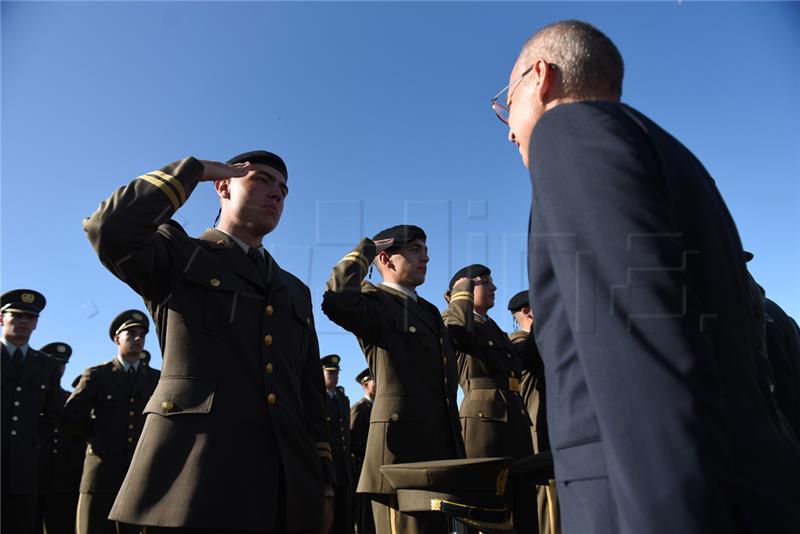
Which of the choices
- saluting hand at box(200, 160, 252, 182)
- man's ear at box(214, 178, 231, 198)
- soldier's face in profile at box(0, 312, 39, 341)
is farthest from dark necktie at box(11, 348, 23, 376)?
saluting hand at box(200, 160, 252, 182)

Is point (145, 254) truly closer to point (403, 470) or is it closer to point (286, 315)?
point (286, 315)

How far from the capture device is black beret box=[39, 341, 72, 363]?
1332cm

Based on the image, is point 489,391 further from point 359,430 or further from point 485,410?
point 359,430

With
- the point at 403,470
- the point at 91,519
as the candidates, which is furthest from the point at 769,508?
the point at 91,519

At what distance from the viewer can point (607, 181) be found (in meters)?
1.43

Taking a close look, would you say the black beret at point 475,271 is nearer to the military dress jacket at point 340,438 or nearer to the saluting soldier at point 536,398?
the saluting soldier at point 536,398

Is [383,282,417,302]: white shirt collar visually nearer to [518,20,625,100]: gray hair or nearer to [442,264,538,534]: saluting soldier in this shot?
[442,264,538,534]: saluting soldier

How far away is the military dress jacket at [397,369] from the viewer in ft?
15.2

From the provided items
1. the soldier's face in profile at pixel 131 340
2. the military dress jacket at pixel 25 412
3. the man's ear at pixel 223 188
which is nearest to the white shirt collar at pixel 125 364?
the soldier's face in profile at pixel 131 340

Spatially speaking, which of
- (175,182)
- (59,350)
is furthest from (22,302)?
(175,182)

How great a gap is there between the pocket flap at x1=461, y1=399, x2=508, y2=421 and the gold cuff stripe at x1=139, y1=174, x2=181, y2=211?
392cm

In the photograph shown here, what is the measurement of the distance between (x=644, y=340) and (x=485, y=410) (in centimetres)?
491

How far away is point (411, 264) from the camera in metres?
5.60

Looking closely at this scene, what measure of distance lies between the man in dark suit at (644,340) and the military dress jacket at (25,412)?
7.89m
